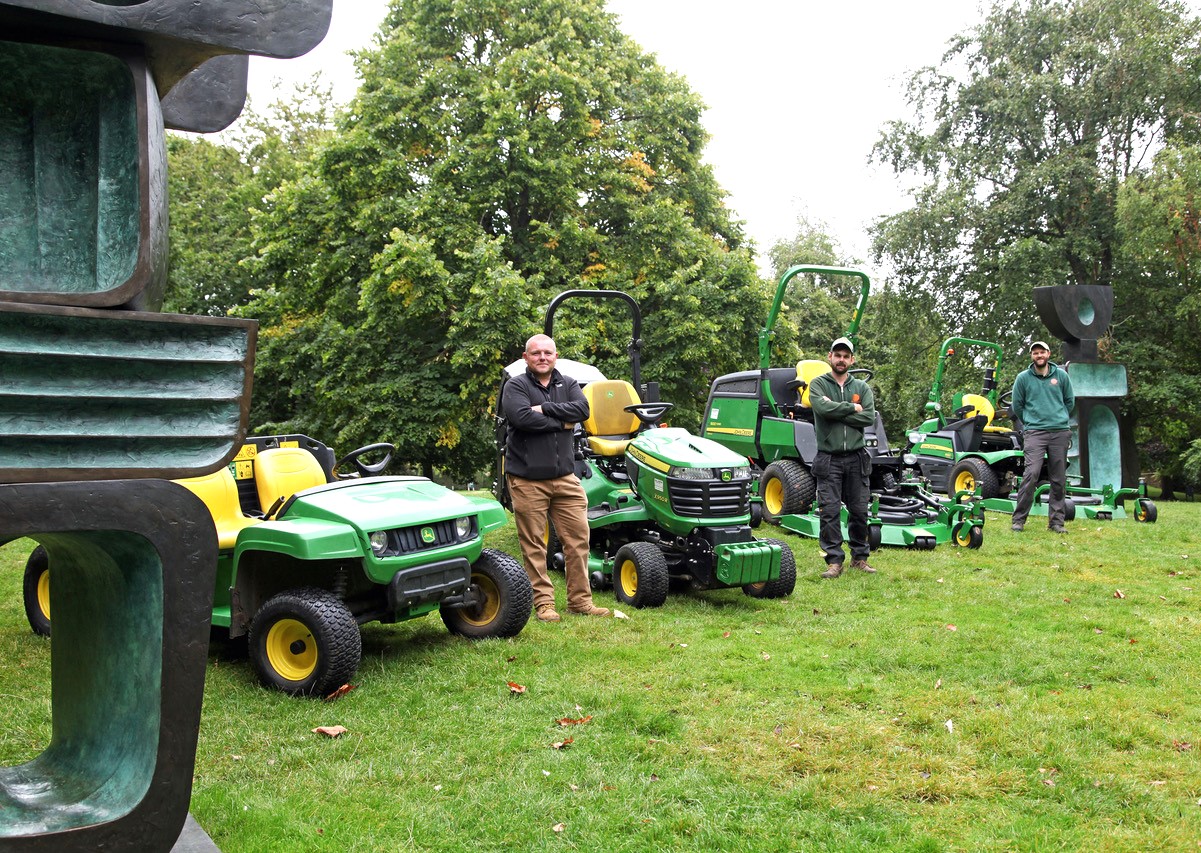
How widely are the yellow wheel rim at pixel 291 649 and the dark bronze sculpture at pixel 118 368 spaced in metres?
2.35

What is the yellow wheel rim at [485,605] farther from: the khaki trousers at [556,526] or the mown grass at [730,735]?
the khaki trousers at [556,526]

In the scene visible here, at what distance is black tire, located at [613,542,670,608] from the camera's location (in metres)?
6.28

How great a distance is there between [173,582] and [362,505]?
279 cm

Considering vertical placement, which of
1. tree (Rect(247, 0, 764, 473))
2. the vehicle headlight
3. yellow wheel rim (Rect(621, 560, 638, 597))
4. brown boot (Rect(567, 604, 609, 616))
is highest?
tree (Rect(247, 0, 764, 473))

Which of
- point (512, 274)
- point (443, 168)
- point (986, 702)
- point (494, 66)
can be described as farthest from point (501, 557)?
point (494, 66)

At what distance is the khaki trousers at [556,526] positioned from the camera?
6145 mm

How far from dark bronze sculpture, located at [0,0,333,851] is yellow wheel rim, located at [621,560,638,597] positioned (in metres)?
4.48

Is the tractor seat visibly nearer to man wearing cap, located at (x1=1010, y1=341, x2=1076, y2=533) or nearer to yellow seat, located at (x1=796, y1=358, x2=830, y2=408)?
yellow seat, located at (x1=796, y1=358, x2=830, y2=408)

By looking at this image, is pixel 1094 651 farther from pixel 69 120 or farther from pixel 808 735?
pixel 69 120

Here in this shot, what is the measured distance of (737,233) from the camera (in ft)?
63.1

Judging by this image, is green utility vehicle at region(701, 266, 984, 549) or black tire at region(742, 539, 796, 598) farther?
green utility vehicle at region(701, 266, 984, 549)

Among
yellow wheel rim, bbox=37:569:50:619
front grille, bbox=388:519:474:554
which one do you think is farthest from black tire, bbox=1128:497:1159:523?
yellow wheel rim, bbox=37:569:50:619

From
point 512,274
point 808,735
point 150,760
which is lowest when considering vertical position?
point 808,735

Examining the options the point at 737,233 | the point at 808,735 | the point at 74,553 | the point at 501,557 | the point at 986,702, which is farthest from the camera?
the point at 737,233
